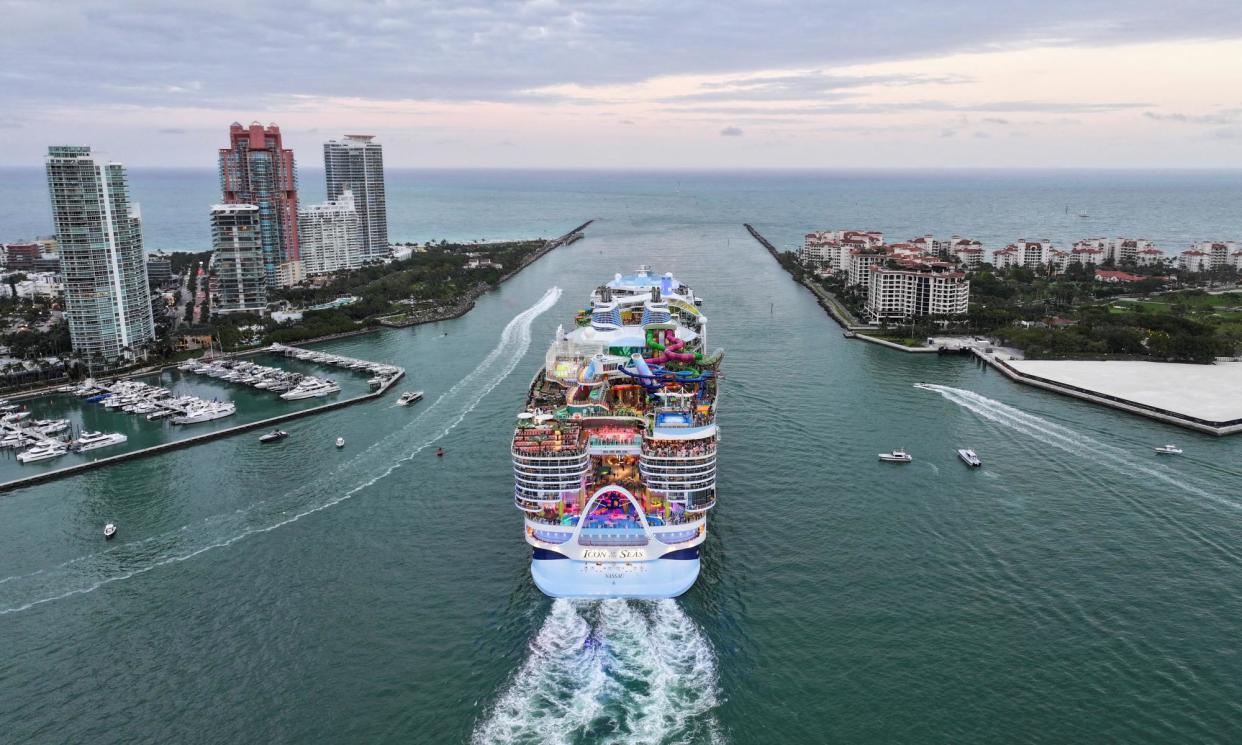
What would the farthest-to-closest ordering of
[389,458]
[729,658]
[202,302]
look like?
[202,302], [389,458], [729,658]

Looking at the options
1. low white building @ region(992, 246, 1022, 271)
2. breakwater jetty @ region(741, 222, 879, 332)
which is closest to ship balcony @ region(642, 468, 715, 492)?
breakwater jetty @ region(741, 222, 879, 332)

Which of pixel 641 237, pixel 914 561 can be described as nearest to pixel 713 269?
pixel 641 237

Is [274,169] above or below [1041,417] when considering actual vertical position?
above

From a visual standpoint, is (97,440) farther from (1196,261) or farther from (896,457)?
(1196,261)

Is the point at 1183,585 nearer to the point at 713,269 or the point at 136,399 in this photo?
the point at 136,399

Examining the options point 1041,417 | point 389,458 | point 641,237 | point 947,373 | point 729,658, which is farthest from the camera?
point 641,237

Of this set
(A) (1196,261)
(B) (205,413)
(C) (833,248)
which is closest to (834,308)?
(C) (833,248)
